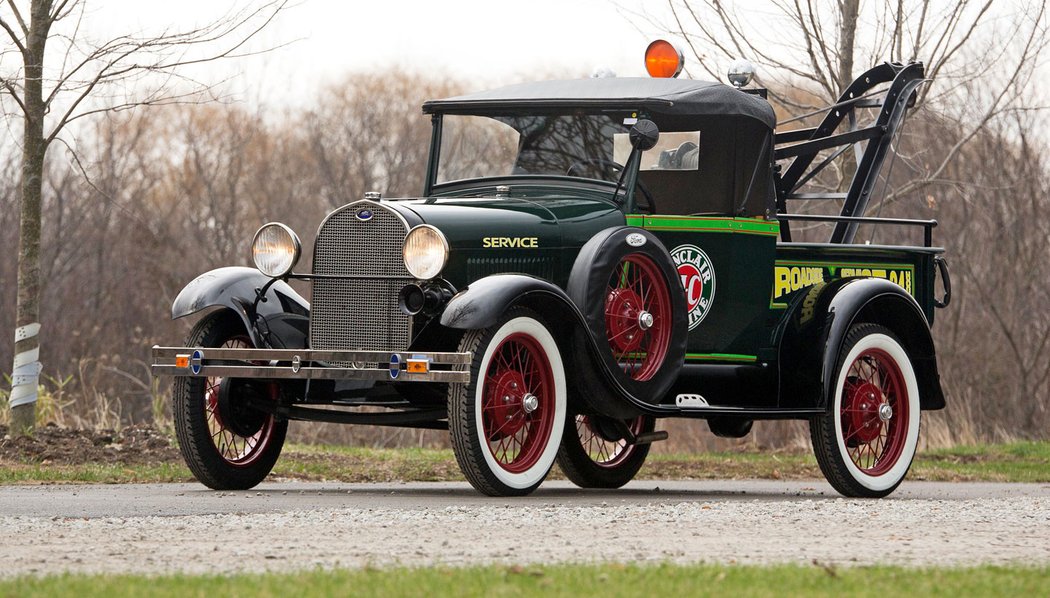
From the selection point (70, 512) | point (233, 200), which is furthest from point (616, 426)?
point (233, 200)

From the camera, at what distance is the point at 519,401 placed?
9016 millimetres

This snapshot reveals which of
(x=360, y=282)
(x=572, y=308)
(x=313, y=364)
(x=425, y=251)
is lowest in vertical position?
(x=313, y=364)

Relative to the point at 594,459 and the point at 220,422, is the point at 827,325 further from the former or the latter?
the point at 220,422

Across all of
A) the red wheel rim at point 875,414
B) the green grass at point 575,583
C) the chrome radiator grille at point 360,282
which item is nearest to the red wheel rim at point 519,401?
the chrome radiator grille at point 360,282

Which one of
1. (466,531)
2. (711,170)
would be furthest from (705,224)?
(466,531)

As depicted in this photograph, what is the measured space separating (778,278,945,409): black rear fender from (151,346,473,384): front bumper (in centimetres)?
277

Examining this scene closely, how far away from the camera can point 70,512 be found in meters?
8.09

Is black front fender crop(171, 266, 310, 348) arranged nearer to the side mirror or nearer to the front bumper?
the front bumper

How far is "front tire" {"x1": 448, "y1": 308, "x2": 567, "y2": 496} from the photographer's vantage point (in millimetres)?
8617

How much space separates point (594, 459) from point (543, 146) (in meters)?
2.92

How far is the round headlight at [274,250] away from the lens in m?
9.67

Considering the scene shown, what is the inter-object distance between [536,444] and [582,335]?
0.68 metres

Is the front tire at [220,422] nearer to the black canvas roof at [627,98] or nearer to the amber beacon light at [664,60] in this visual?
the black canvas roof at [627,98]

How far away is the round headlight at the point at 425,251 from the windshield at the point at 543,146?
5.03ft
